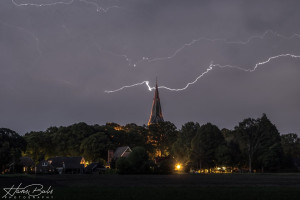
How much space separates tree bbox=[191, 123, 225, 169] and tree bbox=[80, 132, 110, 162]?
25.1 metres

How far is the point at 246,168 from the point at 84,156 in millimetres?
40647

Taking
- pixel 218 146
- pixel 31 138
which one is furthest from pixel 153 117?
pixel 218 146

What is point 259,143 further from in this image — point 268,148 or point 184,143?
point 184,143

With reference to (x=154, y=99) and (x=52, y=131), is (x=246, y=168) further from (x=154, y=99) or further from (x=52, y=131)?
(x=154, y=99)

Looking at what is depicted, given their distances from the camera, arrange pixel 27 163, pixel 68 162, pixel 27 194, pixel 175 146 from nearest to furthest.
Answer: pixel 27 194 → pixel 68 162 → pixel 175 146 → pixel 27 163

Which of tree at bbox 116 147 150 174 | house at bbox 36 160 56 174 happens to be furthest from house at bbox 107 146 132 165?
tree at bbox 116 147 150 174

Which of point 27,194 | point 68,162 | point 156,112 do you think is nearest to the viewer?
point 27,194

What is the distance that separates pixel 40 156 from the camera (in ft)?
357

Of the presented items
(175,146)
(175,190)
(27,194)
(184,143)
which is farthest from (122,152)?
(27,194)

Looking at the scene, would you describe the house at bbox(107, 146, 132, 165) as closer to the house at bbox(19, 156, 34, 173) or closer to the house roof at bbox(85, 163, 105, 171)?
the house roof at bbox(85, 163, 105, 171)

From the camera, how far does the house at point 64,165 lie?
94675mm

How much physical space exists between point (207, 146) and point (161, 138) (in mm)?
39251

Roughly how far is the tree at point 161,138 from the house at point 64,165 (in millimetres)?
27724

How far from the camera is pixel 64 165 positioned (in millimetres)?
95688
